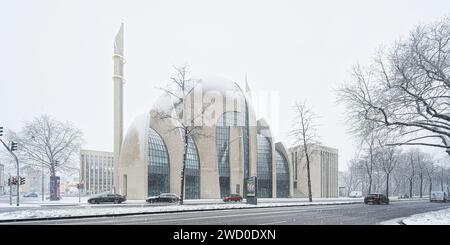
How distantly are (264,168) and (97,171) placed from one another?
1919 inches

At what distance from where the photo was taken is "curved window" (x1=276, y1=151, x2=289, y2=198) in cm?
6150

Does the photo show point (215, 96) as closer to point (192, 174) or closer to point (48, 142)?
point (192, 174)

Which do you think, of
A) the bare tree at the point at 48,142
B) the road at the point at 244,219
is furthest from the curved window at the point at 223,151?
the road at the point at 244,219

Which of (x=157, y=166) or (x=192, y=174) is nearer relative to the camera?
(x=157, y=166)

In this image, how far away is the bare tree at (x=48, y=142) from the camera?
42.2 m

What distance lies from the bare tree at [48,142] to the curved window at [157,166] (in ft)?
32.6

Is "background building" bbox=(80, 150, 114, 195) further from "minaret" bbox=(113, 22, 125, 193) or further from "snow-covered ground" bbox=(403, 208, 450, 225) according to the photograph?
"snow-covered ground" bbox=(403, 208, 450, 225)

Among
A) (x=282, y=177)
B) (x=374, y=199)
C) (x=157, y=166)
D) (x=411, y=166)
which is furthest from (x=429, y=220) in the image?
(x=411, y=166)

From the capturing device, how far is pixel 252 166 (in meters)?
56.1

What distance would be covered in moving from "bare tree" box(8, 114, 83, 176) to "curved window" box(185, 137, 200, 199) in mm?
15890

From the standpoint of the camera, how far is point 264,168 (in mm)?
59344

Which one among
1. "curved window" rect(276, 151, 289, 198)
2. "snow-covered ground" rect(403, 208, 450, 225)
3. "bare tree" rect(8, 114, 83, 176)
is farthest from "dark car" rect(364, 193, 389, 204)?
"bare tree" rect(8, 114, 83, 176)
